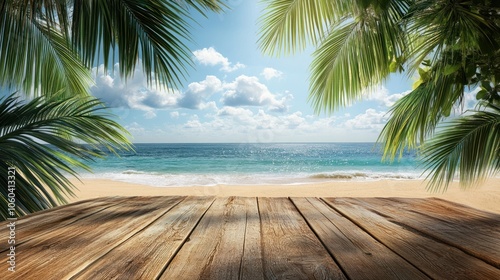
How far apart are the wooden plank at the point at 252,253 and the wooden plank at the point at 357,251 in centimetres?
19

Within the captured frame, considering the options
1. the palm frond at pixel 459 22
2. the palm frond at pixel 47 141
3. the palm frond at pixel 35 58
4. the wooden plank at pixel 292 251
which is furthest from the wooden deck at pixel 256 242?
the palm frond at pixel 35 58

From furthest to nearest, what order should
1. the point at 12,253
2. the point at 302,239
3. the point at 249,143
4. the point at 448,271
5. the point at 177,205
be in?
the point at 249,143, the point at 177,205, the point at 302,239, the point at 12,253, the point at 448,271

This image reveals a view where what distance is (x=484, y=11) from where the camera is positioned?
2.15 metres

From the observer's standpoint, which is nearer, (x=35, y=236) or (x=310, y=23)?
(x=35, y=236)

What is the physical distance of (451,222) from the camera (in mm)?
1469

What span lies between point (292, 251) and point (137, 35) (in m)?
1.87

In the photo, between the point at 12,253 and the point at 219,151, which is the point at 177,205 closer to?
the point at 12,253

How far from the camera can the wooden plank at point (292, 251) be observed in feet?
2.94

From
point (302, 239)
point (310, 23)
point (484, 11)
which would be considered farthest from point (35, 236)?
point (310, 23)

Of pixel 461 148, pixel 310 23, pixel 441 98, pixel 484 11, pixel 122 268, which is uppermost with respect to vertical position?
pixel 310 23

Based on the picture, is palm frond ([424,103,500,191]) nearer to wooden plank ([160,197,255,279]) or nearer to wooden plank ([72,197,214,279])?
wooden plank ([160,197,255,279])

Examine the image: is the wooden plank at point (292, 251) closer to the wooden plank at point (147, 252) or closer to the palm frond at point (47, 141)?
the wooden plank at point (147, 252)

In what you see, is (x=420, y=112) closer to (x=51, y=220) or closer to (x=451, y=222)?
(x=451, y=222)

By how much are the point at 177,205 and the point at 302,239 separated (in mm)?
828
